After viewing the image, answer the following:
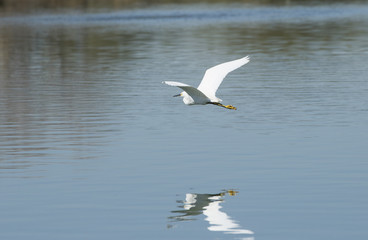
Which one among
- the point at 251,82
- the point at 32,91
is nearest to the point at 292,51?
the point at 251,82

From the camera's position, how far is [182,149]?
19797mm

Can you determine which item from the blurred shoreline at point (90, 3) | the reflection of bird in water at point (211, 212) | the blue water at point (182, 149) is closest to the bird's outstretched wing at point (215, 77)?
the blue water at point (182, 149)

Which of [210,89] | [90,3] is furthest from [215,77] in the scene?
[90,3]

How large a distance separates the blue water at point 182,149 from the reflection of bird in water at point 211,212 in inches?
1.2

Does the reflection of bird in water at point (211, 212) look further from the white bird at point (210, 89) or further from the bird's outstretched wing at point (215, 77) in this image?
the bird's outstretched wing at point (215, 77)

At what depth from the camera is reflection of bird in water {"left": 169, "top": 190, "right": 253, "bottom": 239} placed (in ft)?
44.8

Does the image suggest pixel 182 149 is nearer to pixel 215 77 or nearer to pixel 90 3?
pixel 215 77

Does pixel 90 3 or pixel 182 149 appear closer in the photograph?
pixel 182 149

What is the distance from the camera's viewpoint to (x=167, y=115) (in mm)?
24844

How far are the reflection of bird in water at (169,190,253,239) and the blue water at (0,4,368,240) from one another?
0.03 metres

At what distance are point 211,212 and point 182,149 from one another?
5.31 m

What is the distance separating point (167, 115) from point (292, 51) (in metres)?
22.2

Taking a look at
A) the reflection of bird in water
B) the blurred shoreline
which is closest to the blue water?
the reflection of bird in water

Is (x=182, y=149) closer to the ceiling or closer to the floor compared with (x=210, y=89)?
closer to the floor
